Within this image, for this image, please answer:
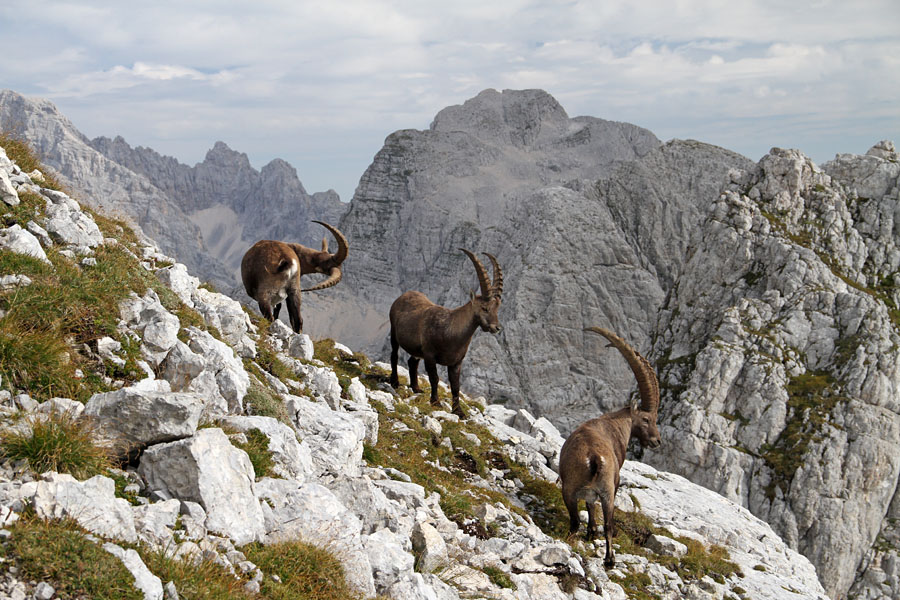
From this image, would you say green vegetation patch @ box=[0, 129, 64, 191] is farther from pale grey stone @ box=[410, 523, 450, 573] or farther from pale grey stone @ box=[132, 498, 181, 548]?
pale grey stone @ box=[410, 523, 450, 573]

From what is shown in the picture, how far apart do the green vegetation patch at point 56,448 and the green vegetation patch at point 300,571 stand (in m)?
1.90

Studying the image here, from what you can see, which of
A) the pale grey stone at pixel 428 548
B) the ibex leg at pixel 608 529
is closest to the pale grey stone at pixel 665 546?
the ibex leg at pixel 608 529

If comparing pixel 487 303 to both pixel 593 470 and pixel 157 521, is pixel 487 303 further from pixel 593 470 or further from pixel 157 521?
pixel 157 521

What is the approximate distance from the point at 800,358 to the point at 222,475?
91709mm

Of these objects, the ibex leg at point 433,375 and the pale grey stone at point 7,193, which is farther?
the ibex leg at point 433,375

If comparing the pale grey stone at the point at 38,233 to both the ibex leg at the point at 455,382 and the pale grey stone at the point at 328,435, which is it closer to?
the pale grey stone at the point at 328,435

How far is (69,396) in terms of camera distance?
7.53 m

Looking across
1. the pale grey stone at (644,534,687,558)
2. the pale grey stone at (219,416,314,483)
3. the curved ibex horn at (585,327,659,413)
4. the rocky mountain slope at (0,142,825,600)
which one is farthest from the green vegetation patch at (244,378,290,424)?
the curved ibex horn at (585,327,659,413)

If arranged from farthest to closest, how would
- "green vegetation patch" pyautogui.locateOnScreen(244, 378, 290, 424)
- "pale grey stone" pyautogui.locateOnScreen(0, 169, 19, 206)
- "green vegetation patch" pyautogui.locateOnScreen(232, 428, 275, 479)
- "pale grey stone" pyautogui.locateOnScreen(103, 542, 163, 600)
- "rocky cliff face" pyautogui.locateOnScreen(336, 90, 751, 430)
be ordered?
1. "rocky cliff face" pyautogui.locateOnScreen(336, 90, 751, 430)
2. "pale grey stone" pyautogui.locateOnScreen(0, 169, 19, 206)
3. "green vegetation patch" pyautogui.locateOnScreen(244, 378, 290, 424)
4. "green vegetation patch" pyautogui.locateOnScreen(232, 428, 275, 479)
5. "pale grey stone" pyautogui.locateOnScreen(103, 542, 163, 600)

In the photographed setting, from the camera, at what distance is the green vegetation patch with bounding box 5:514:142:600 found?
496 cm

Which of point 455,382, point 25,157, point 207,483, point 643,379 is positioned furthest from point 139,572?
point 643,379

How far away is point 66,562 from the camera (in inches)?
199

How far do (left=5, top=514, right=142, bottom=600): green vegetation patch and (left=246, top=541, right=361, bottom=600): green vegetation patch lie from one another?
1.60m

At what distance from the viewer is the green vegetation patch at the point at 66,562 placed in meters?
4.96
